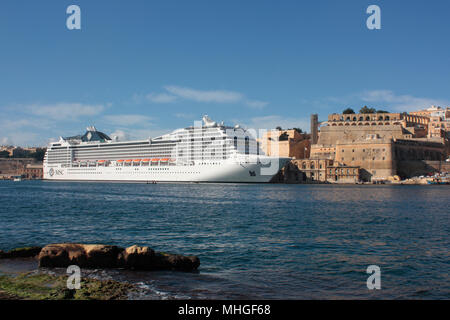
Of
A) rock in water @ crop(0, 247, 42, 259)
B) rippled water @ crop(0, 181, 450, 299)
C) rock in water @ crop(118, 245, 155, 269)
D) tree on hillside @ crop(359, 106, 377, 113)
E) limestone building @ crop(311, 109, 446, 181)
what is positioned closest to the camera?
rippled water @ crop(0, 181, 450, 299)

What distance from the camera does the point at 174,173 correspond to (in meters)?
60.8

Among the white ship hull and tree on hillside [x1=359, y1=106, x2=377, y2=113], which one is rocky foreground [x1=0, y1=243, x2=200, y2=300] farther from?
tree on hillside [x1=359, y1=106, x2=377, y2=113]

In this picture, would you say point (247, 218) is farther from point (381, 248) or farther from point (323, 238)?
point (381, 248)

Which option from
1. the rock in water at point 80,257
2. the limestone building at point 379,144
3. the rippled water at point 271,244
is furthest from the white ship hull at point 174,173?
the rock in water at point 80,257

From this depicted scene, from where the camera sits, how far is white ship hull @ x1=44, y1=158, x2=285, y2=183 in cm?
5422

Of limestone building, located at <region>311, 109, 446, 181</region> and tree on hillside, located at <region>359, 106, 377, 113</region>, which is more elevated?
tree on hillside, located at <region>359, 106, 377, 113</region>

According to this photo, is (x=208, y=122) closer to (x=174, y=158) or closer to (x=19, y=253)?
(x=174, y=158)

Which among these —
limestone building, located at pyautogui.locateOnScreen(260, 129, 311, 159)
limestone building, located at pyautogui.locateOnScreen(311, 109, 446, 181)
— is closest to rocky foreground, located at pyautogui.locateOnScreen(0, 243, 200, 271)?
limestone building, located at pyautogui.locateOnScreen(311, 109, 446, 181)

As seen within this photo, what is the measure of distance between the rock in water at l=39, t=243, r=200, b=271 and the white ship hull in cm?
4319

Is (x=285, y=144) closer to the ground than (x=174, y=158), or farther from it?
farther from it

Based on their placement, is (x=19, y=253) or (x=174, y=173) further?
(x=174, y=173)

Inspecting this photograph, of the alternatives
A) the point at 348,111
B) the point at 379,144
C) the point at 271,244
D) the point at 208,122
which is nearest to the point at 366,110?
the point at 348,111

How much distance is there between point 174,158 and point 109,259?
52.8 m

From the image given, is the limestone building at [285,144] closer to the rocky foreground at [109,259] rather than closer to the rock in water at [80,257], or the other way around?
the rocky foreground at [109,259]
